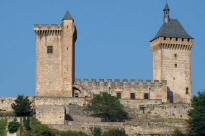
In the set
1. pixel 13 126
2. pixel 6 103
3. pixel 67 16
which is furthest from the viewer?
pixel 67 16

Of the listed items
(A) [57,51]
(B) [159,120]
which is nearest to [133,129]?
(B) [159,120]

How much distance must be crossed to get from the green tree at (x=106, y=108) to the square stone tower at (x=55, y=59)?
624 cm

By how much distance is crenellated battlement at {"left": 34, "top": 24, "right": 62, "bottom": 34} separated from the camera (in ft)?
268

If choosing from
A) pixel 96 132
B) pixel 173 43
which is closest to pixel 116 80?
pixel 173 43

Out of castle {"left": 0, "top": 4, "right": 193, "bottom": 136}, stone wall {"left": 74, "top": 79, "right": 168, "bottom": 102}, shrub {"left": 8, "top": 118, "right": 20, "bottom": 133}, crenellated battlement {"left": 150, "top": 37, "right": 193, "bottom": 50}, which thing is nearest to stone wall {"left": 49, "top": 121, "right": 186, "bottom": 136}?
shrub {"left": 8, "top": 118, "right": 20, "bottom": 133}

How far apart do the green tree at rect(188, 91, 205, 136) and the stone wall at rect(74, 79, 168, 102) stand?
11965mm

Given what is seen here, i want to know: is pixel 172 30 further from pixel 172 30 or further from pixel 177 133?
pixel 177 133

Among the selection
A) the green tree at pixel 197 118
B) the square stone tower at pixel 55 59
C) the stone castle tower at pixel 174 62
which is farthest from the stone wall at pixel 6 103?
the green tree at pixel 197 118

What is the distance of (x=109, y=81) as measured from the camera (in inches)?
3255

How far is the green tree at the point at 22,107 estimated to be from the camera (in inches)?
2825

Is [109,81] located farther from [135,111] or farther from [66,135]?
[66,135]

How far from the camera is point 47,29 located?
8194 cm

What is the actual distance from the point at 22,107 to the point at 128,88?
53.8 feet

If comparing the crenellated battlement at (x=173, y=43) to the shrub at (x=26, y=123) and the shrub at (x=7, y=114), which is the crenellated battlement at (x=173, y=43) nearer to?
the shrub at (x=7, y=114)
